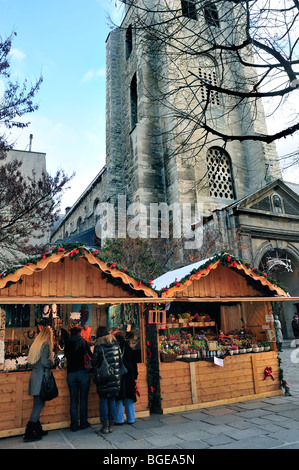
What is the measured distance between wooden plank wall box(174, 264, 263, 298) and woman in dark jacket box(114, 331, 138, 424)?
1.92 meters

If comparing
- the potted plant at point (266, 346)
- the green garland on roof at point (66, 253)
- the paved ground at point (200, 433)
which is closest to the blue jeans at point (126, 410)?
the paved ground at point (200, 433)

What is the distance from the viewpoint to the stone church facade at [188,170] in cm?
1592

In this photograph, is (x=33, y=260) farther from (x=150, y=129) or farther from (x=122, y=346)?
(x=150, y=129)

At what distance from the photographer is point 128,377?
19.9ft

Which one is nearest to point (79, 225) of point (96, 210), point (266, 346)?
point (96, 210)

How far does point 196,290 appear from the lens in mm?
7828

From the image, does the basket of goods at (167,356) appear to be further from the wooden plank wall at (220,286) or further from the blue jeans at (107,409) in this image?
the blue jeans at (107,409)

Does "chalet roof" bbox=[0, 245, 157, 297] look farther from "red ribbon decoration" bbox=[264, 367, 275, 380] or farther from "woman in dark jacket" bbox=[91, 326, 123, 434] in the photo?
"red ribbon decoration" bbox=[264, 367, 275, 380]

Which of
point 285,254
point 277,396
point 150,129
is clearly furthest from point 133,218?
point 277,396

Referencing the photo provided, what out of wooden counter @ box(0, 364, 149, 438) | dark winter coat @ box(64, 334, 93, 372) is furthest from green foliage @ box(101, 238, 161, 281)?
dark winter coat @ box(64, 334, 93, 372)

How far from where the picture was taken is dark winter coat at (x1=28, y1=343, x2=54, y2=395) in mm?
5438

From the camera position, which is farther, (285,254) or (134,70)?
(134,70)

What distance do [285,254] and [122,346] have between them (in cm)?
1390

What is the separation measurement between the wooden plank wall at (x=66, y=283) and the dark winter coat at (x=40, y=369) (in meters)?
1.27
